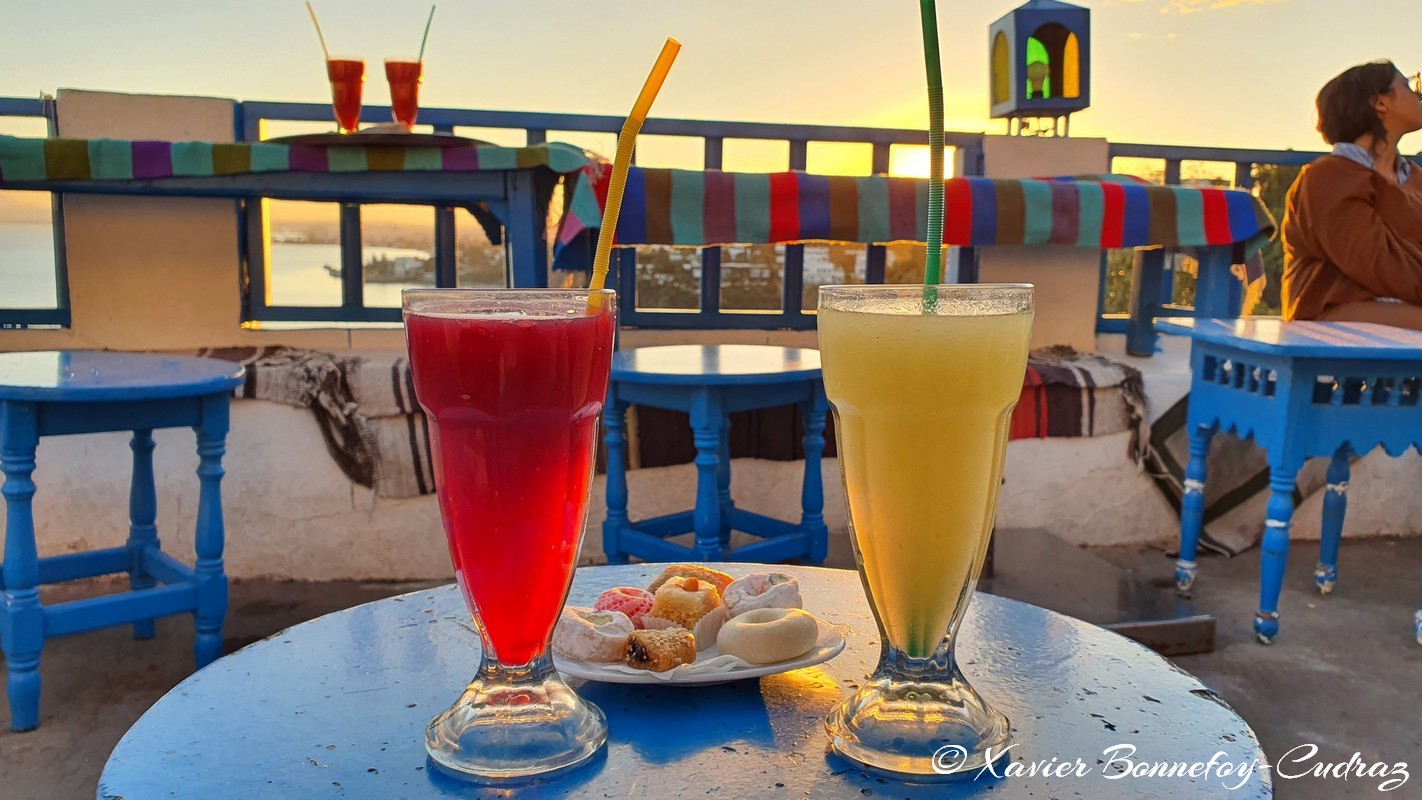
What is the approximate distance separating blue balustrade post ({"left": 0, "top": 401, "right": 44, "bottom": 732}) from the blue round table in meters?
1.42

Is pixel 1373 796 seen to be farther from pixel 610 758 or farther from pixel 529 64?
pixel 529 64

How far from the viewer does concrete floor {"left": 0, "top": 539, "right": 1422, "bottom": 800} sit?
6.27 feet

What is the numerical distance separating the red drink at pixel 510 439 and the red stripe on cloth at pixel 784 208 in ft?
8.22

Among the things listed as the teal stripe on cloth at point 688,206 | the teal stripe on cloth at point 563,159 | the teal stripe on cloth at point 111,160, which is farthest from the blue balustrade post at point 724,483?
the teal stripe on cloth at point 111,160

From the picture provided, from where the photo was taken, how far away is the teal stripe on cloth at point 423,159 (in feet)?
8.57

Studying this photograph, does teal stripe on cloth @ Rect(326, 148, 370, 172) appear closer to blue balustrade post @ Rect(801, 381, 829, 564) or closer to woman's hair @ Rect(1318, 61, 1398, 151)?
blue balustrade post @ Rect(801, 381, 829, 564)

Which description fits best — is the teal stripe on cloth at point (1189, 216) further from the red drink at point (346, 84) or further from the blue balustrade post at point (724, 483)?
the red drink at point (346, 84)

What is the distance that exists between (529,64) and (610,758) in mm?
3682

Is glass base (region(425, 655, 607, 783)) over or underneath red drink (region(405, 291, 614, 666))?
underneath

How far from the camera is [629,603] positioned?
0.78 metres

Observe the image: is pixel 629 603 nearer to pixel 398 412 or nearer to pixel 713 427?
pixel 713 427

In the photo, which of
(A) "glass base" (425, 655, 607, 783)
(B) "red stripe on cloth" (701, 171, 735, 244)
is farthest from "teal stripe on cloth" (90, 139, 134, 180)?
(A) "glass base" (425, 655, 607, 783)

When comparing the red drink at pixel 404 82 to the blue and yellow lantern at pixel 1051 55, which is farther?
the blue and yellow lantern at pixel 1051 55

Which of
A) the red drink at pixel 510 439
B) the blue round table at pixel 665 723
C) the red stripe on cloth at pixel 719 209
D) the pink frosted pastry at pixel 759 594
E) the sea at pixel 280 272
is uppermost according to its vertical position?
the red stripe on cloth at pixel 719 209
